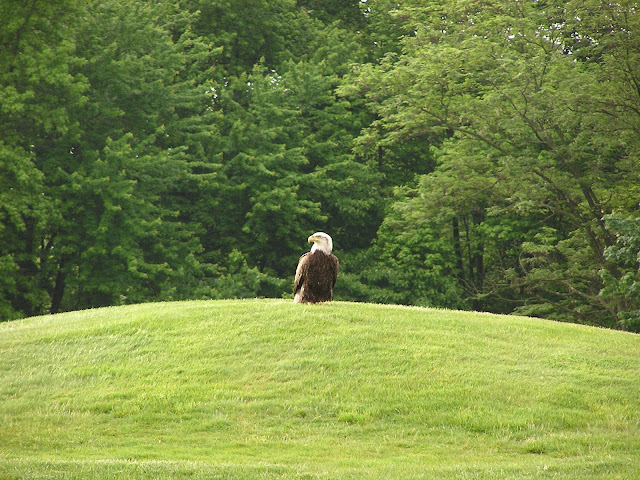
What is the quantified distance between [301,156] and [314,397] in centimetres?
2185

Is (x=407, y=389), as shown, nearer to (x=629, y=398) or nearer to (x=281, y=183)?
(x=629, y=398)

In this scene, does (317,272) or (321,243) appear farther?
(317,272)

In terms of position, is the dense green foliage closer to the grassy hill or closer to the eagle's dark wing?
the grassy hill

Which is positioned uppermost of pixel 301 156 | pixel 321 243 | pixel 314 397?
pixel 301 156

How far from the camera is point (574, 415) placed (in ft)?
43.7

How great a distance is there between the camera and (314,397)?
13906 mm

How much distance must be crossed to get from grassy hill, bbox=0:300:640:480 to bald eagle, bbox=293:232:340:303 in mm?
492

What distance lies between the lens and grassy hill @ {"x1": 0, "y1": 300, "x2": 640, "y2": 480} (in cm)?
1105

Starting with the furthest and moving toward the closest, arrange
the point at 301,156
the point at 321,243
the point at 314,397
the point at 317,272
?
the point at 301,156, the point at 317,272, the point at 321,243, the point at 314,397

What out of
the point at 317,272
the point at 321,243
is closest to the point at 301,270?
the point at 317,272

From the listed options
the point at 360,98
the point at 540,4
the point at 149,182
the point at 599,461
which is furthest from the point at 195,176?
the point at 599,461

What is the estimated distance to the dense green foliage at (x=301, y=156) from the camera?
96.0ft

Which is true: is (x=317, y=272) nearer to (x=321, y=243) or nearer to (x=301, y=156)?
(x=321, y=243)

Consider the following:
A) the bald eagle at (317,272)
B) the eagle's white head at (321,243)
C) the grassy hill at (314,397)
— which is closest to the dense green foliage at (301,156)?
the grassy hill at (314,397)
